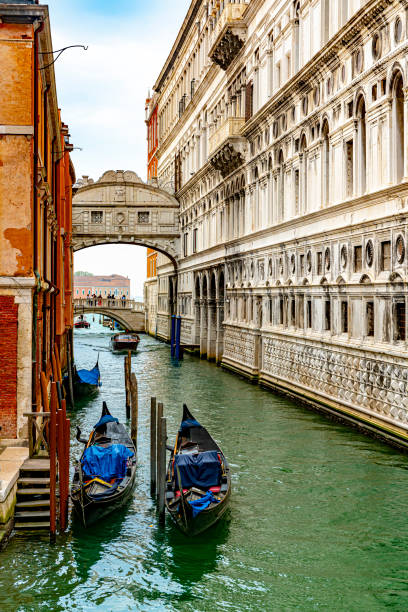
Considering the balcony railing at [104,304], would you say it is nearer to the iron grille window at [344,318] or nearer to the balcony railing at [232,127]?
the balcony railing at [232,127]

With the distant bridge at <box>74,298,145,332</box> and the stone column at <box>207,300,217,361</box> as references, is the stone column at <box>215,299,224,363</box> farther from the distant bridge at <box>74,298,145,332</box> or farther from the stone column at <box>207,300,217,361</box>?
the distant bridge at <box>74,298,145,332</box>

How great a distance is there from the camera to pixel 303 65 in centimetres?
1795

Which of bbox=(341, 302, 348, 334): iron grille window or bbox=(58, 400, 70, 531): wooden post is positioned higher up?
bbox=(341, 302, 348, 334): iron grille window

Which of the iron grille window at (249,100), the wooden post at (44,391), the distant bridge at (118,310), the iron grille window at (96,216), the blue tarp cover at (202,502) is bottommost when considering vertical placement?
the blue tarp cover at (202,502)

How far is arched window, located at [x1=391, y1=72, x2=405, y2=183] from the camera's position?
42.6ft

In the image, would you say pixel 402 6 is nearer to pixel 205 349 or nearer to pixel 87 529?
pixel 87 529

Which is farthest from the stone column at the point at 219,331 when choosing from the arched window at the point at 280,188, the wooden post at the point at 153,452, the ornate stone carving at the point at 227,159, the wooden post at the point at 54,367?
the wooden post at the point at 153,452

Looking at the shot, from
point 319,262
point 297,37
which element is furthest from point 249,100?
point 319,262

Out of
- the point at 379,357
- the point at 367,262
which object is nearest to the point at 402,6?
the point at 367,262

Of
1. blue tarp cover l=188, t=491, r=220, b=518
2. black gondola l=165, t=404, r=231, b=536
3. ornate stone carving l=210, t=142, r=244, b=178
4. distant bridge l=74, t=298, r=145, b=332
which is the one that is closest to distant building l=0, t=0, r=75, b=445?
black gondola l=165, t=404, r=231, b=536

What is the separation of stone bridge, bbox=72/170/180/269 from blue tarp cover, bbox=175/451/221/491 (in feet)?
93.4

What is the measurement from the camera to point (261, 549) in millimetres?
8945

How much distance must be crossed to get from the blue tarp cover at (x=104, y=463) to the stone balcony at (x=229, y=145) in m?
15.5

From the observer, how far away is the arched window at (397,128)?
13.0 meters
